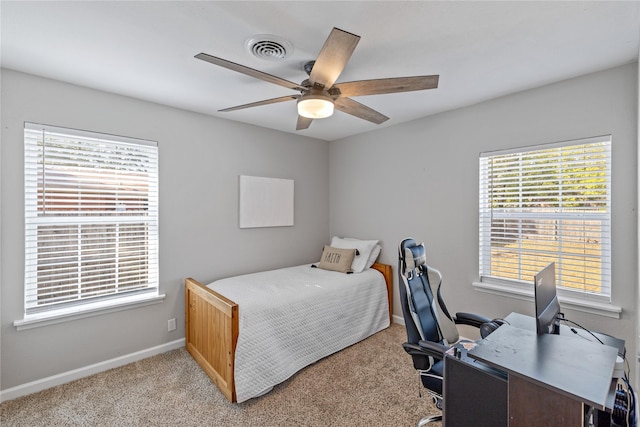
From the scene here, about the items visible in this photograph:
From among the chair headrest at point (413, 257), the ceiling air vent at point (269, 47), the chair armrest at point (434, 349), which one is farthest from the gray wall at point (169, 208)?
the chair armrest at point (434, 349)

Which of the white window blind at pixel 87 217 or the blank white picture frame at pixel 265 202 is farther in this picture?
the blank white picture frame at pixel 265 202

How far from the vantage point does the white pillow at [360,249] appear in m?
3.50

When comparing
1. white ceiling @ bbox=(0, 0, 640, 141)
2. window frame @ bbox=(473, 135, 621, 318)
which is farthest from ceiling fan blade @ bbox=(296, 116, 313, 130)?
window frame @ bbox=(473, 135, 621, 318)

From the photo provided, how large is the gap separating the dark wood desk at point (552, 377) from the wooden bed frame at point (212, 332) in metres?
1.60

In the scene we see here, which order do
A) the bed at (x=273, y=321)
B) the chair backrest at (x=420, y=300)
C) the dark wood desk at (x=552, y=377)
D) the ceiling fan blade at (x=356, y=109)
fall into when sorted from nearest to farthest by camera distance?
1. the dark wood desk at (x=552, y=377)
2. the chair backrest at (x=420, y=300)
3. the ceiling fan blade at (x=356, y=109)
4. the bed at (x=273, y=321)

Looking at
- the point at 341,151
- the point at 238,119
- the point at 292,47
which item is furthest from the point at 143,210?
the point at 341,151

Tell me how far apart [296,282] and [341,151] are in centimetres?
205

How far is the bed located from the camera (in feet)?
7.11

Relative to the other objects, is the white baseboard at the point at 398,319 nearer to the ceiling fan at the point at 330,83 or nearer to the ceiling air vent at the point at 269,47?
the ceiling fan at the point at 330,83

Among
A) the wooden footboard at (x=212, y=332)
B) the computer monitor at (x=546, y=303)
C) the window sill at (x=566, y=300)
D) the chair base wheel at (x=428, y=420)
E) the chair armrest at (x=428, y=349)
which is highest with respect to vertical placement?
the computer monitor at (x=546, y=303)

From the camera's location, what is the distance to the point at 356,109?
7.19ft

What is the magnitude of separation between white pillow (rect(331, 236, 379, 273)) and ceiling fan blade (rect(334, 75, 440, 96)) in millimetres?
2108

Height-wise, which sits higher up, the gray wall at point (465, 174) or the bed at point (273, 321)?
the gray wall at point (465, 174)

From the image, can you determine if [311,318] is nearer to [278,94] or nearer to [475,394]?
[475,394]
